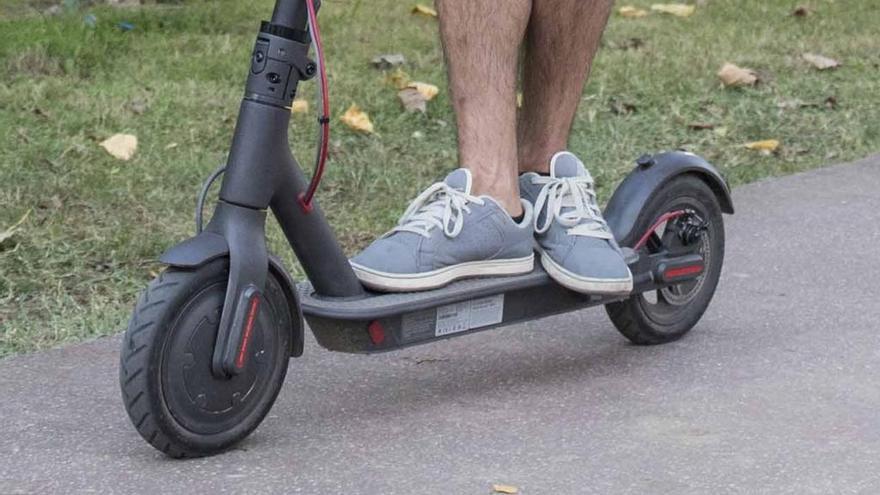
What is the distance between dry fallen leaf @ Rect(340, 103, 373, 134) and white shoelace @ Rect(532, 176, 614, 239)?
1.80 metres

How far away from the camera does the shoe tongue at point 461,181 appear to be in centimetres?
294

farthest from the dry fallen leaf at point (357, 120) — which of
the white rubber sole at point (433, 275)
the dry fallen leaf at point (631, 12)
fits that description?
the dry fallen leaf at point (631, 12)

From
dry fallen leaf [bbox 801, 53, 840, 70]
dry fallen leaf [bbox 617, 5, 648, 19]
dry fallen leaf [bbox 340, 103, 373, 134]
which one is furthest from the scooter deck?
dry fallen leaf [bbox 617, 5, 648, 19]

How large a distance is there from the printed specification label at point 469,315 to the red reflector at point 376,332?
4.8 inches

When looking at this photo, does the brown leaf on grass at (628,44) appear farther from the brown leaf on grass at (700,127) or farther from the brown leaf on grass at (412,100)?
the brown leaf on grass at (412,100)

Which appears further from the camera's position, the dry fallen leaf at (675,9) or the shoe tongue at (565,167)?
the dry fallen leaf at (675,9)

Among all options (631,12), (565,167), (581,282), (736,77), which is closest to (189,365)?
(581,282)

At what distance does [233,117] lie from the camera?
4918 millimetres

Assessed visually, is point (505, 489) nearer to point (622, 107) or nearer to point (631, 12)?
point (622, 107)

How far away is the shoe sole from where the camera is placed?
2.96m

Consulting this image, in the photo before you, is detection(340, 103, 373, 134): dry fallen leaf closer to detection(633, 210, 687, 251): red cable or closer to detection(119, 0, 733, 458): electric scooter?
detection(633, 210, 687, 251): red cable

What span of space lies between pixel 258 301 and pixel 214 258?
97 mm

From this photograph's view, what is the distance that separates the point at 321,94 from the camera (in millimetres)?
2596

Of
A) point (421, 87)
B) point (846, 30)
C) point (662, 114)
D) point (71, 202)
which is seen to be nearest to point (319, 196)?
point (71, 202)
